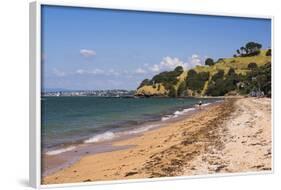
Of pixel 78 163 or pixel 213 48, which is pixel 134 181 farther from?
pixel 213 48

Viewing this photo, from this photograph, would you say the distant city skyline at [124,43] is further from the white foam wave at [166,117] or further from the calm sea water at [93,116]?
the white foam wave at [166,117]

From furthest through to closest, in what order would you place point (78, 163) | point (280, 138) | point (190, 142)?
point (280, 138), point (190, 142), point (78, 163)

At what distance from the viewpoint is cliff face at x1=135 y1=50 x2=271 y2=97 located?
9.18 m

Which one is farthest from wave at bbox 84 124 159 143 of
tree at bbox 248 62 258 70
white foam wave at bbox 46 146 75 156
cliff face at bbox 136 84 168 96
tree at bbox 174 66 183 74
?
tree at bbox 248 62 258 70

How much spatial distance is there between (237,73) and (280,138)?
3.93 ft

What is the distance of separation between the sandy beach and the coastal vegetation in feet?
0.69

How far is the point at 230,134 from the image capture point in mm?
9727

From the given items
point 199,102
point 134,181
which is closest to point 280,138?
point 199,102

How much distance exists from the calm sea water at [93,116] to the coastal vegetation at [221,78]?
0.22 m

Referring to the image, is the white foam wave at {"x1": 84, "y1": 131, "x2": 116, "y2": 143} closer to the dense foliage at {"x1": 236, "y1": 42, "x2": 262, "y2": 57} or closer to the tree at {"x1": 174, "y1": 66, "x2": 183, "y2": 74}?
the tree at {"x1": 174, "y1": 66, "x2": 183, "y2": 74}

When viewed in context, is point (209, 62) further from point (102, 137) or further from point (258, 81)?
point (102, 137)

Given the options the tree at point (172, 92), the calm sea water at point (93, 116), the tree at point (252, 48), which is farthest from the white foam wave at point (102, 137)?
the tree at point (252, 48)

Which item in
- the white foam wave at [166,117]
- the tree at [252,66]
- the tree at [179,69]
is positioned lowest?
the white foam wave at [166,117]

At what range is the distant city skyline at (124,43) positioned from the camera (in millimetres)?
8445
